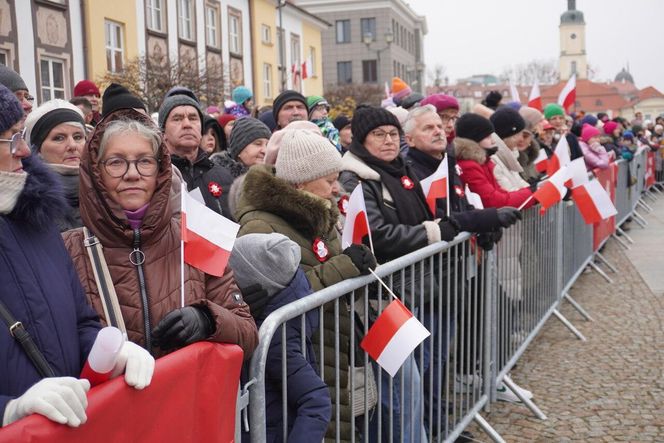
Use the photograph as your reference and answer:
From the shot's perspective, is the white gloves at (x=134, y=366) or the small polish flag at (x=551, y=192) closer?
the white gloves at (x=134, y=366)

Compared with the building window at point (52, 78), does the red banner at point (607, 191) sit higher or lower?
lower

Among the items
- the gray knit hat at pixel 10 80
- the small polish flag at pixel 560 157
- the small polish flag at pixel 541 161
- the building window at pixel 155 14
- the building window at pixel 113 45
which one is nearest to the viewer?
the gray knit hat at pixel 10 80

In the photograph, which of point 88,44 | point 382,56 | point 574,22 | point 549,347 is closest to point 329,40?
point 382,56

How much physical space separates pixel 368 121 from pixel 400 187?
460 millimetres

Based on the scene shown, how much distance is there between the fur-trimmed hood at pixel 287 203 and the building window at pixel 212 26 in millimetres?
26578

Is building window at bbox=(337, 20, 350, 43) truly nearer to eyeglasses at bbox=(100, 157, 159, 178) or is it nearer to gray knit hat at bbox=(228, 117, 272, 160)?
gray knit hat at bbox=(228, 117, 272, 160)

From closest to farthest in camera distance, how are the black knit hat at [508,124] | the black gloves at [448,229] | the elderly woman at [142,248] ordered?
the elderly woman at [142,248], the black gloves at [448,229], the black knit hat at [508,124]

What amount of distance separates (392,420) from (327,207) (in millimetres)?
1136

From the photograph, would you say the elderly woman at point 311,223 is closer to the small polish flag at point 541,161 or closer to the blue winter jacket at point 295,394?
the blue winter jacket at point 295,394

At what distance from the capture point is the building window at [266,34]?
34.3 m

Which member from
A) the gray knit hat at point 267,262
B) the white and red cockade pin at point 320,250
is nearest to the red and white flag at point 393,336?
the white and red cockade pin at point 320,250

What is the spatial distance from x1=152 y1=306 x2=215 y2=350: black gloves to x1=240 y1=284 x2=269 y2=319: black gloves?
455 millimetres

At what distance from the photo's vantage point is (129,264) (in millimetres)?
2564

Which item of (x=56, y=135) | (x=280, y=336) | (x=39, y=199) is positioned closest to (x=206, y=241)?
(x=280, y=336)
